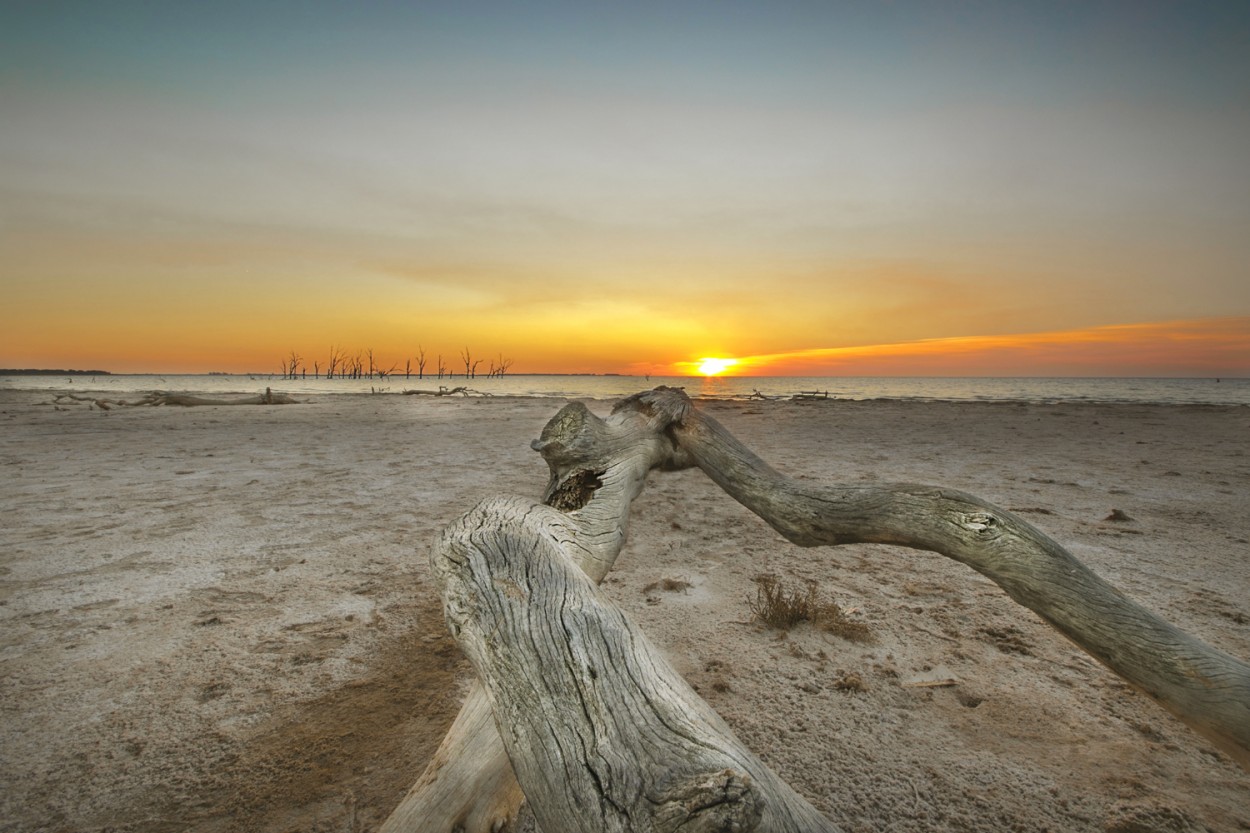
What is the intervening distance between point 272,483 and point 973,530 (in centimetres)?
707

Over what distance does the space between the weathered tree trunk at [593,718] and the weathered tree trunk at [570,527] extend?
441 mm

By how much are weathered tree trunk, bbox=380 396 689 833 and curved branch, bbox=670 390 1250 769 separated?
35.4 inches

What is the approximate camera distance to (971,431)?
1233cm

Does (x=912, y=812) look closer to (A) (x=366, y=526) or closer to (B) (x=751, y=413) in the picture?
(A) (x=366, y=526)

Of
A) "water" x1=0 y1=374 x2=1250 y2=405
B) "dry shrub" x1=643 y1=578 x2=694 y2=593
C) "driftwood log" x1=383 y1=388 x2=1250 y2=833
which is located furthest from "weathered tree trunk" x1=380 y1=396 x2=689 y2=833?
"water" x1=0 y1=374 x2=1250 y2=405

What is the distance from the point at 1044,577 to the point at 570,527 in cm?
170

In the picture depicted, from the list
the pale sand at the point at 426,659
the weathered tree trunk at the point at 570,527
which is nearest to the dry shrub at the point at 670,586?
the pale sand at the point at 426,659

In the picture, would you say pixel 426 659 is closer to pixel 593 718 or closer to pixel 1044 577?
pixel 593 718

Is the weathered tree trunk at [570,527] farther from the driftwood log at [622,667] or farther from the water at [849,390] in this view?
the water at [849,390]

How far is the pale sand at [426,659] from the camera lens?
184cm

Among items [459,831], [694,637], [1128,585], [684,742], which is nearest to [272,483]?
[694,637]

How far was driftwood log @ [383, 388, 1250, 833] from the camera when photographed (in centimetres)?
97

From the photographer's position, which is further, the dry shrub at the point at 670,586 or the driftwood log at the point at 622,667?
the dry shrub at the point at 670,586

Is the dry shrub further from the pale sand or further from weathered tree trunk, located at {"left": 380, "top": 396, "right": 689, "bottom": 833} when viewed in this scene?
weathered tree trunk, located at {"left": 380, "top": 396, "right": 689, "bottom": 833}
